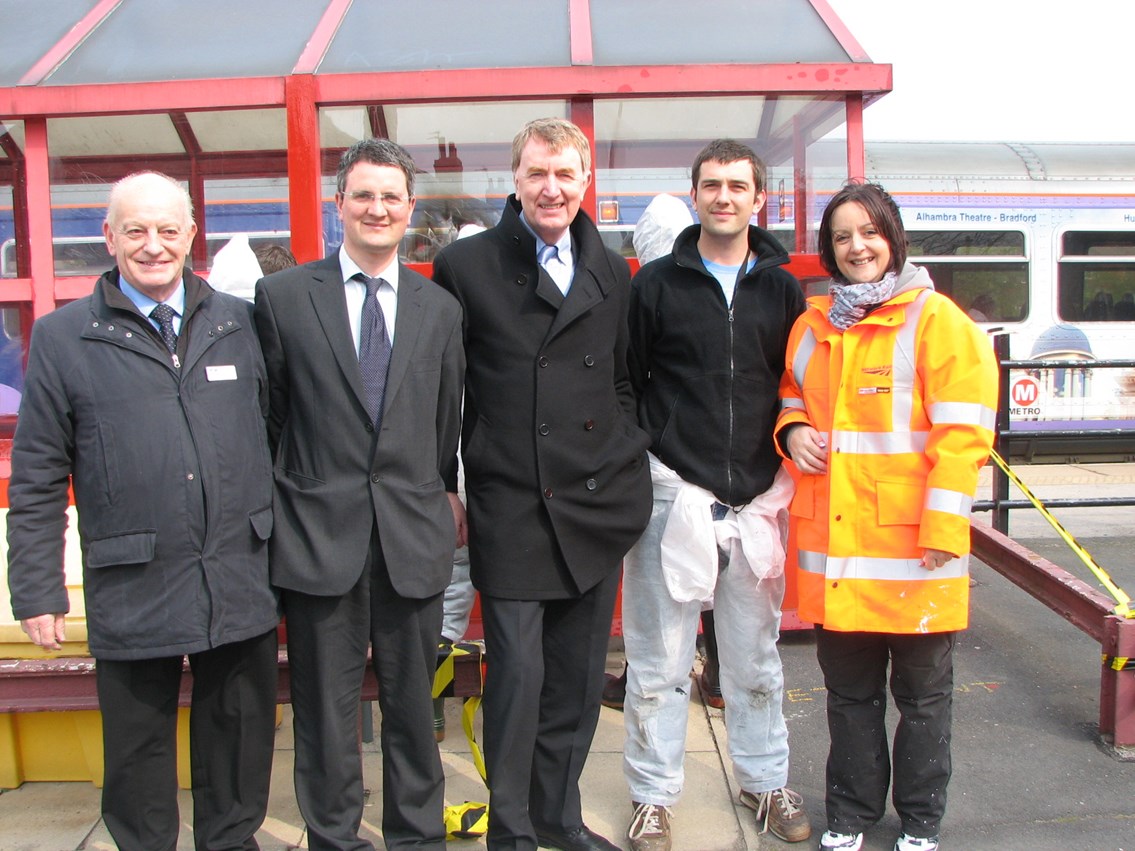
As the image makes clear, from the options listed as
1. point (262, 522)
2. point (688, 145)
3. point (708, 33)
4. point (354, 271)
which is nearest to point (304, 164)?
point (354, 271)

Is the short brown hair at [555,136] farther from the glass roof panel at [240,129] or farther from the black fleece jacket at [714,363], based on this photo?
the glass roof panel at [240,129]

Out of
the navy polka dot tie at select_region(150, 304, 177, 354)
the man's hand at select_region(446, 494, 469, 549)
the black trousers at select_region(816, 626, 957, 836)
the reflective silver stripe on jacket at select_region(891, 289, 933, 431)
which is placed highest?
the navy polka dot tie at select_region(150, 304, 177, 354)

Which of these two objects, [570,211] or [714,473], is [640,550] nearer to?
[714,473]

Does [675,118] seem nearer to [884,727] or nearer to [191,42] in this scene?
[191,42]

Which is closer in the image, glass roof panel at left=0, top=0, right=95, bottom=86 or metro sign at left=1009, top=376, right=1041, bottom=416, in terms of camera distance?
glass roof panel at left=0, top=0, right=95, bottom=86

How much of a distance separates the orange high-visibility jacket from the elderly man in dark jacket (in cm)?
146

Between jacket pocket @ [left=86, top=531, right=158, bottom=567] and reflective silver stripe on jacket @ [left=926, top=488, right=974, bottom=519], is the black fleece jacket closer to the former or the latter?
reflective silver stripe on jacket @ [left=926, top=488, right=974, bottom=519]

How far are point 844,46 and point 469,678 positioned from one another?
9.17 feet

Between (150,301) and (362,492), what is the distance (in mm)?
680

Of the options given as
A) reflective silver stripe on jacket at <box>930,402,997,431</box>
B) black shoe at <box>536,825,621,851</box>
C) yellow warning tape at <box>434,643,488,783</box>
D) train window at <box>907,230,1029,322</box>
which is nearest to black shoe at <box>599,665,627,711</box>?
yellow warning tape at <box>434,643,488,783</box>

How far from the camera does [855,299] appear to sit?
94.8 inches

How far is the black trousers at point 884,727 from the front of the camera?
2465 millimetres

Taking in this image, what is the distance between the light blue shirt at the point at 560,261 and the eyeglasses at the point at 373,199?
1.19 ft

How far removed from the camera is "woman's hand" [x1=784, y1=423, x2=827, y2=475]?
2.43m
